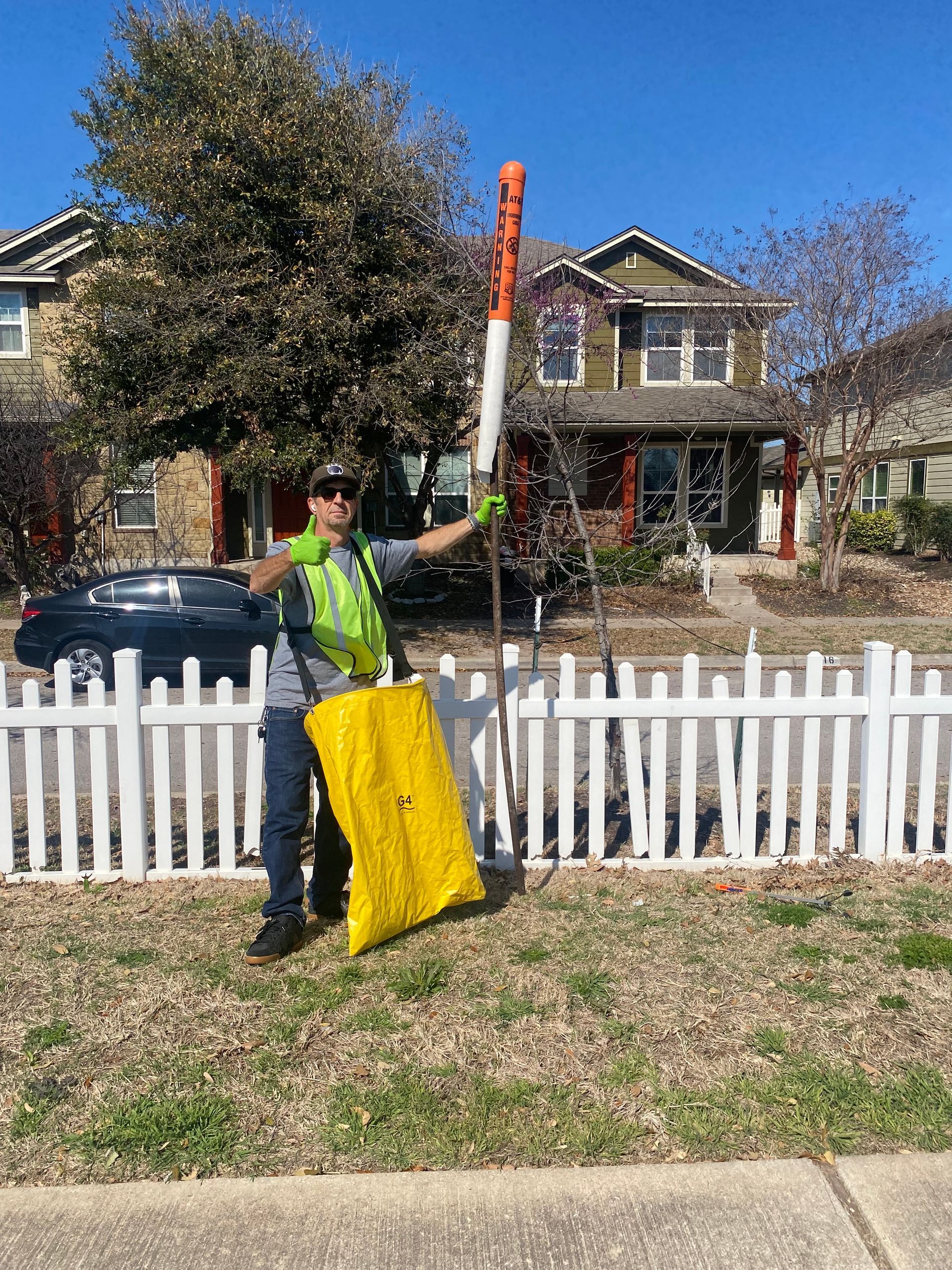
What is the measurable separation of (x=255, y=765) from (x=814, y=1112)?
301 cm

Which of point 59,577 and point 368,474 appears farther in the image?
point 59,577

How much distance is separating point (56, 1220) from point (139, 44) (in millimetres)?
14075

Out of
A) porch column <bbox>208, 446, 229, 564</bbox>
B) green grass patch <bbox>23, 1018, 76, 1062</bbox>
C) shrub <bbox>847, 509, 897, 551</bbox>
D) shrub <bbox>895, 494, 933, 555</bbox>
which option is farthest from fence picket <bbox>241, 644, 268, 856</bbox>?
shrub <bbox>847, 509, 897, 551</bbox>

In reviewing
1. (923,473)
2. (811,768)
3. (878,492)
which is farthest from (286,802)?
(878,492)

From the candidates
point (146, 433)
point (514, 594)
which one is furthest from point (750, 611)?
point (146, 433)

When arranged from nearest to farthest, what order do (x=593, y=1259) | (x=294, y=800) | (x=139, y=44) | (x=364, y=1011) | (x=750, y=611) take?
(x=593, y=1259), (x=364, y=1011), (x=294, y=800), (x=139, y=44), (x=750, y=611)

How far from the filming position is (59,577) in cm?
1867

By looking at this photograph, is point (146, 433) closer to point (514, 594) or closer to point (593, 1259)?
point (514, 594)

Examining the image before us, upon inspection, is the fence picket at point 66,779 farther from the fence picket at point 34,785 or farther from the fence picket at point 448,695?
the fence picket at point 448,695

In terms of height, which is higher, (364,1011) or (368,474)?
(368,474)

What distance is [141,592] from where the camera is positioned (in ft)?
35.6

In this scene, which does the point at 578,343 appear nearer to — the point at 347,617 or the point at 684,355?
the point at 347,617

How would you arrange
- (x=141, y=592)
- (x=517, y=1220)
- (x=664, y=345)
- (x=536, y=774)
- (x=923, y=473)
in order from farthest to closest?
(x=923, y=473), (x=664, y=345), (x=141, y=592), (x=536, y=774), (x=517, y=1220)

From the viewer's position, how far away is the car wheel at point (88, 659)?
35.4 feet
